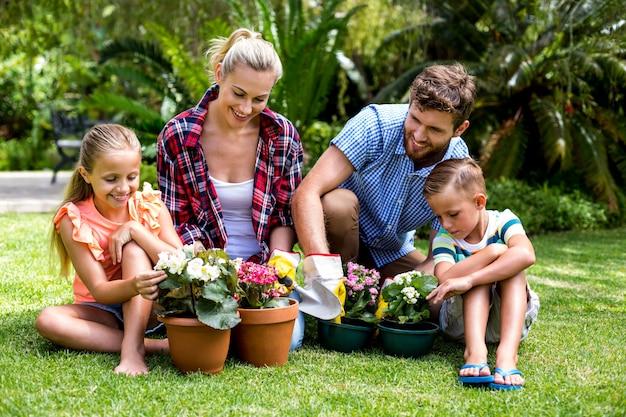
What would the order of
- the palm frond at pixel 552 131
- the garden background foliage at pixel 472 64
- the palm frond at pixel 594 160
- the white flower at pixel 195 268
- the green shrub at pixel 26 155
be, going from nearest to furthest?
the white flower at pixel 195 268 → the garden background foliage at pixel 472 64 → the palm frond at pixel 552 131 → the palm frond at pixel 594 160 → the green shrub at pixel 26 155

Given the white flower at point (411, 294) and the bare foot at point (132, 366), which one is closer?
the bare foot at point (132, 366)

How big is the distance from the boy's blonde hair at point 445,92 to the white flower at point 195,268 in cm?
122

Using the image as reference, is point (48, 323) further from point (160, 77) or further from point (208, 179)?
point (160, 77)

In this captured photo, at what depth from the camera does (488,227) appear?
3379 millimetres

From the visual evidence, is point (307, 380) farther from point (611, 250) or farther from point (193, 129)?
point (611, 250)

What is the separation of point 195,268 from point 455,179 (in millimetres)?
1156

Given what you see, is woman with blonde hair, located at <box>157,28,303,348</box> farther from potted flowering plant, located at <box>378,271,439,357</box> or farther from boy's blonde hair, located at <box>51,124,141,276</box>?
potted flowering plant, located at <box>378,271,439,357</box>

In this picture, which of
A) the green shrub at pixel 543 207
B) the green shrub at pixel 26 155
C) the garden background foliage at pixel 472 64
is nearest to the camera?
the green shrub at pixel 543 207

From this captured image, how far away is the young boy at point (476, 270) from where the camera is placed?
3037 millimetres

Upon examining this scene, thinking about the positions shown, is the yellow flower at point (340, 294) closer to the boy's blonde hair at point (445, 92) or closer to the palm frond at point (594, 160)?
the boy's blonde hair at point (445, 92)

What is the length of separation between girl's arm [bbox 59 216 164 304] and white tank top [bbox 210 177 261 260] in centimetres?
71

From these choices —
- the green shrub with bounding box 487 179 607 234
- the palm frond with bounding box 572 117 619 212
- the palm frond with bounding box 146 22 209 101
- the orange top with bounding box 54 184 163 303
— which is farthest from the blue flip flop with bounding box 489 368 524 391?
the palm frond with bounding box 572 117 619 212

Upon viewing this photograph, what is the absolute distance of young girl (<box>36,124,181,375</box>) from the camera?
10.1ft

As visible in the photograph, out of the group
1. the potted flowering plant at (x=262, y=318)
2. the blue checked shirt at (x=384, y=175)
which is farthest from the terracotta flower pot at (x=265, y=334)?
the blue checked shirt at (x=384, y=175)
